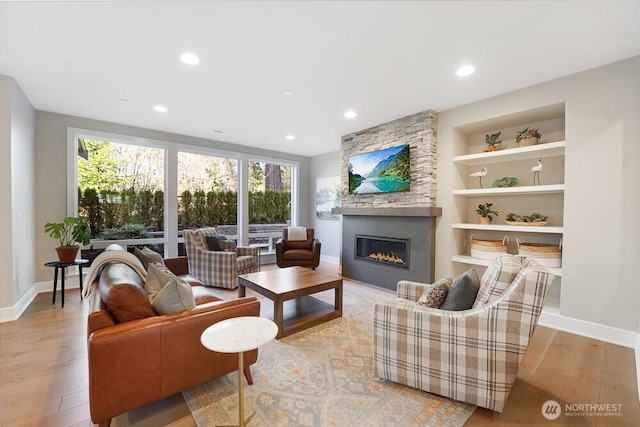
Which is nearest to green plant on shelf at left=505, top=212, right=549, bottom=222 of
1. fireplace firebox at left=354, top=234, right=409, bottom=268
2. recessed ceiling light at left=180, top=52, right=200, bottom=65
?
fireplace firebox at left=354, top=234, right=409, bottom=268

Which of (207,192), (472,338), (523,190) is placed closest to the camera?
(472,338)

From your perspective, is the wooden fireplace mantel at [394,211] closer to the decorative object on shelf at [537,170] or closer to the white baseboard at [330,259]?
the decorative object on shelf at [537,170]

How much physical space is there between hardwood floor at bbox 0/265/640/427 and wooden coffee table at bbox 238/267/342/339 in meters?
1.10

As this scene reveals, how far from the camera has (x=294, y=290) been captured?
284cm

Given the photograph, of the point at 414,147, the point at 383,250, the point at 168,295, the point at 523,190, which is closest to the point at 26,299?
the point at 168,295

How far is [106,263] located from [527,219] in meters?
4.47

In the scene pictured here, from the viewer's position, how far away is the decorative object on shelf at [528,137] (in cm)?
335

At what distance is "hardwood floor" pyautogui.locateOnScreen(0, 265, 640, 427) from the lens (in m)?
1.68

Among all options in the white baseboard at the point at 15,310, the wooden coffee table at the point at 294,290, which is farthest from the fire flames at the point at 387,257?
the white baseboard at the point at 15,310

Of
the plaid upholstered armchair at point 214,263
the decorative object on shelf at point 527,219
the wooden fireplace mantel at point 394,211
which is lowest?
the plaid upholstered armchair at point 214,263

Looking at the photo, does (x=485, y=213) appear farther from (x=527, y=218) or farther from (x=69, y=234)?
(x=69, y=234)

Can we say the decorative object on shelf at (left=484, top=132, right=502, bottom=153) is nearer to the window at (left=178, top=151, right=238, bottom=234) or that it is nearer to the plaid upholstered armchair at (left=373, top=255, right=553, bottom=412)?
A: the plaid upholstered armchair at (left=373, top=255, right=553, bottom=412)

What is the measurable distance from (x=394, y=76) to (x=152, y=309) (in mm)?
3039

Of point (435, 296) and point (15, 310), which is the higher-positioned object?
point (435, 296)
